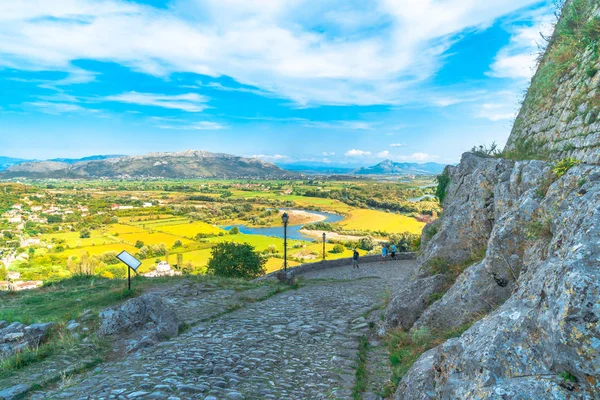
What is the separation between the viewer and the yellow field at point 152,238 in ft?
207

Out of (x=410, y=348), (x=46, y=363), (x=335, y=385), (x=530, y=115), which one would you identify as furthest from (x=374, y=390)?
(x=530, y=115)

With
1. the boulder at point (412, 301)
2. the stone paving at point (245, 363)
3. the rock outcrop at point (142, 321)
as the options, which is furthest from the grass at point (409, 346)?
the rock outcrop at point (142, 321)

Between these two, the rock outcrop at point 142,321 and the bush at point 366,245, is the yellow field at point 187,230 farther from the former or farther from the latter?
the rock outcrop at point 142,321

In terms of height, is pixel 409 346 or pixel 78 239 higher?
pixel 409 346

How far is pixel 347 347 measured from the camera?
25.3 feet

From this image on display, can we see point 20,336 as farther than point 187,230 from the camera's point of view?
No

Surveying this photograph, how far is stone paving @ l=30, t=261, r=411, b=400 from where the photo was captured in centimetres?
539

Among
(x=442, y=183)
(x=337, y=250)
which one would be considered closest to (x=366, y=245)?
(x=337, y=250)

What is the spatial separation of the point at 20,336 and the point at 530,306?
37.3 ft

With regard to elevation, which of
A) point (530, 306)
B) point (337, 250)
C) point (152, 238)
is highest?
point (530, 306)

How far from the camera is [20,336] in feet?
28.3

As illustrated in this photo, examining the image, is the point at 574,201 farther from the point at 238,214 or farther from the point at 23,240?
the point at 238,214

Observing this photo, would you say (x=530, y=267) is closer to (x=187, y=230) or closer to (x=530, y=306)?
(x=530, y=306)

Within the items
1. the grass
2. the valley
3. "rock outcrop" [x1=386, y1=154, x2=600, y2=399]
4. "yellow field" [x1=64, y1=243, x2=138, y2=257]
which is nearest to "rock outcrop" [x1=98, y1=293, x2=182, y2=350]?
the grass
